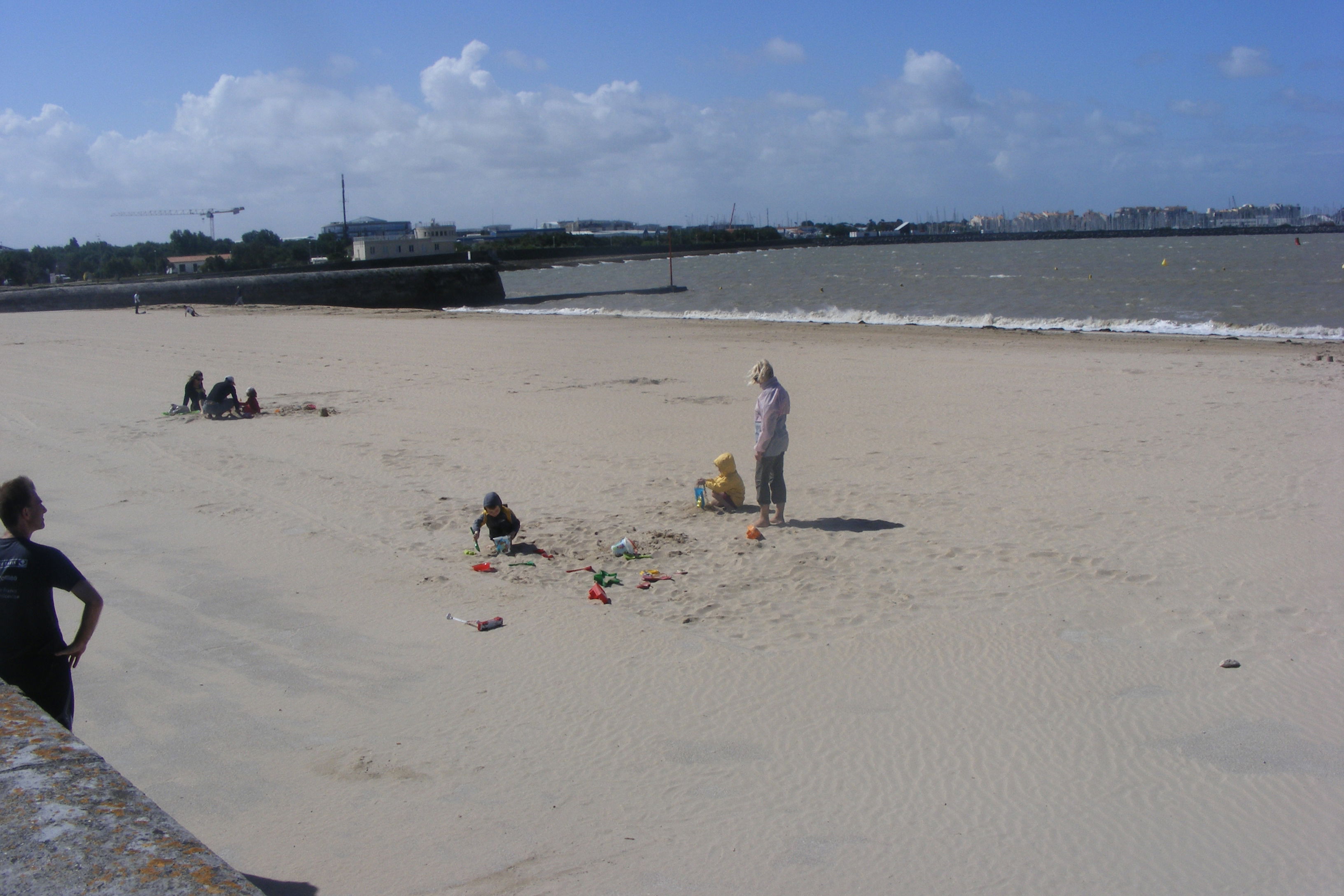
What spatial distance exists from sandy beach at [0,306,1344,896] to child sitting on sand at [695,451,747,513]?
15 centimetres

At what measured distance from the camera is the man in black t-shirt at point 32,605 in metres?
3.55

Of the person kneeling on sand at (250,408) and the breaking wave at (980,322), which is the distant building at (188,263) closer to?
the breaking wave at (980,322)

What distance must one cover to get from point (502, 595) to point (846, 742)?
3.01 m

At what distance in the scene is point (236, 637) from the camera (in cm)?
619

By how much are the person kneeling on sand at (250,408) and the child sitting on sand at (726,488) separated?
812cm

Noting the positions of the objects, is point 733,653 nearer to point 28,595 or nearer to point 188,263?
point 28,595

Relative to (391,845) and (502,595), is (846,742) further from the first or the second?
(502,595)

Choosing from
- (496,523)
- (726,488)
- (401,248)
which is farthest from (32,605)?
(401,248)

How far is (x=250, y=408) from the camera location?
1394 cm

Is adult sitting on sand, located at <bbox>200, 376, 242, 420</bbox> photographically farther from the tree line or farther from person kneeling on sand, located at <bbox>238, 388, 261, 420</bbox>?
the tree line

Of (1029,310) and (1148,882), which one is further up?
(1029,310)

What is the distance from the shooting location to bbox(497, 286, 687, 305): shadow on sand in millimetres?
52312

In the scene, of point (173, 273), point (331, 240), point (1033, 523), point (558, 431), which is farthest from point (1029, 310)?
point (331, 240)

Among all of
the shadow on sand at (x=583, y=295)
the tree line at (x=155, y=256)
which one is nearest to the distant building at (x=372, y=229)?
the tree line at (x=155, y=256)
